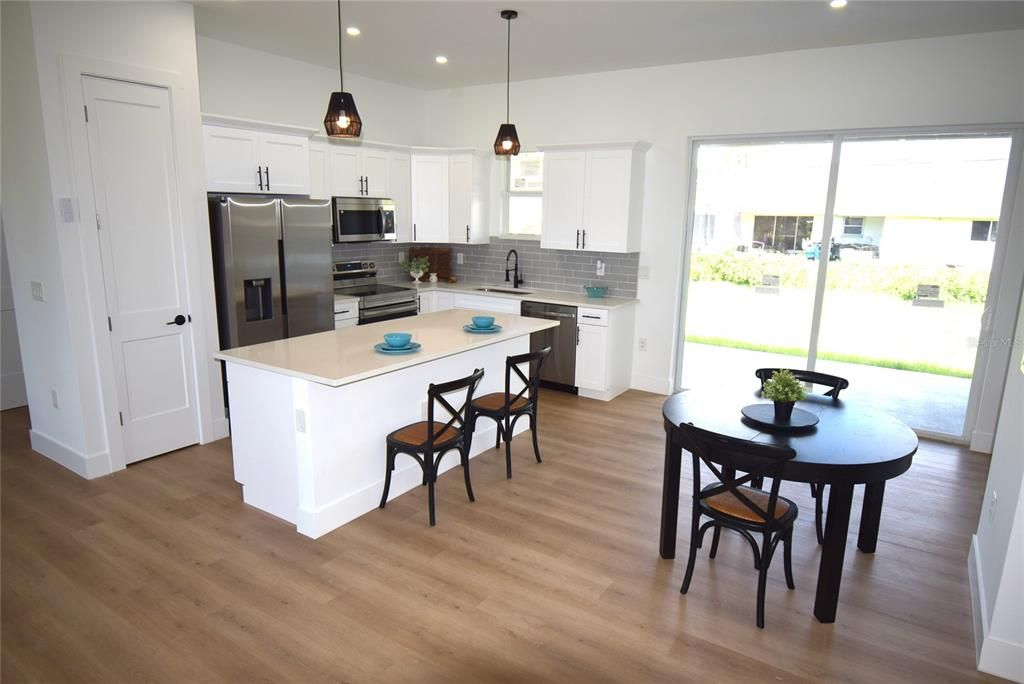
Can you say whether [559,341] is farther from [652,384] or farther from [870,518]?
[870,518]

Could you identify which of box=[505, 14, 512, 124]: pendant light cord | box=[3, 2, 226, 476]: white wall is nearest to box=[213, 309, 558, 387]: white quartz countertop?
box=[3, 2, 226, 476]: white wall

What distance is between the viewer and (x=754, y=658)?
247 centimetres

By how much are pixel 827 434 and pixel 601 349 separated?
3080 millimetres

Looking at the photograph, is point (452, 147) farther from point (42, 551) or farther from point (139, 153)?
point (42, 551)

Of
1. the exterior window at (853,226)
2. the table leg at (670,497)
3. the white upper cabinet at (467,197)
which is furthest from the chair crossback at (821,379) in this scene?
the white upper cabinet at (467,197)

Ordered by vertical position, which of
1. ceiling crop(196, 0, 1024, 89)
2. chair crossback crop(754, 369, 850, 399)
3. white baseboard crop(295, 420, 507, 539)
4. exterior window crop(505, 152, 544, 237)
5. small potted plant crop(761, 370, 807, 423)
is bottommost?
white baseboard crop(295, 420, 507, 539)

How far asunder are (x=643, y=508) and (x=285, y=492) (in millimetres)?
2161

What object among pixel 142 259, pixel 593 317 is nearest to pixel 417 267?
pixel 593 317

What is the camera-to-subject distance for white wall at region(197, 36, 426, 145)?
5117mm

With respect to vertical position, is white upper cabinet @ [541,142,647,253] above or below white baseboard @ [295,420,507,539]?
above

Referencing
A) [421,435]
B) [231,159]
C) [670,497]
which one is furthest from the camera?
[231,159]

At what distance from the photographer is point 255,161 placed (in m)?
4.94

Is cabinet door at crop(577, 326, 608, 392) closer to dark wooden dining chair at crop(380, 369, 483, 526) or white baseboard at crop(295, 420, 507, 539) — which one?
white baseboard at crop(295, 420, 507, 539)

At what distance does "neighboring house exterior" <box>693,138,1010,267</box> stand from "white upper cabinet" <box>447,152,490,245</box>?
93.8 inches
